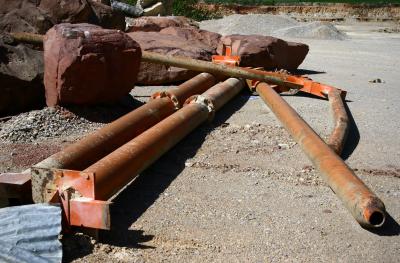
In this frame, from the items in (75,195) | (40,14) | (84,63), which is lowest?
(75,195)

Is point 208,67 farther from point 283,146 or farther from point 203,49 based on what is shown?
point 283,146

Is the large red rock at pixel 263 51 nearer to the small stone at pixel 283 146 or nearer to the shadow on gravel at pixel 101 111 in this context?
the shadow on gravel at pixel 101 111

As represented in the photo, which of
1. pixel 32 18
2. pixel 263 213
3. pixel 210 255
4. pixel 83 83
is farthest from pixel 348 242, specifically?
pixel 32 18

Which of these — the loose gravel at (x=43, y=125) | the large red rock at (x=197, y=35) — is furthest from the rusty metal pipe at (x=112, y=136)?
the large red rock at (x=197, y=35)

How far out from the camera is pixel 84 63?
482 centimetres

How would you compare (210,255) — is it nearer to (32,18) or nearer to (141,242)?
(141,242)

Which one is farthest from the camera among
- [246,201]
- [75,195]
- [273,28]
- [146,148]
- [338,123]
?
[273,28]

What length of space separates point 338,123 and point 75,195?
9.52ft

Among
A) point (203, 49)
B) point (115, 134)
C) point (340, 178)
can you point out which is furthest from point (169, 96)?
point (203, 49)

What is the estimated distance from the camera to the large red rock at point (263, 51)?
25.9 feet

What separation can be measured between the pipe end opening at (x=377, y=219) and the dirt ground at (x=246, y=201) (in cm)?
8

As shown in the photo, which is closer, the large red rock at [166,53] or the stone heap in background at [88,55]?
the stone heap in background at [88,55]

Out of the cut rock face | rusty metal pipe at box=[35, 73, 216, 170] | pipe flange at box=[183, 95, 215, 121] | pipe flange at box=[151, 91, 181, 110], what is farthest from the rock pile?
pipe flange at box=[183, 95, 215, 121]

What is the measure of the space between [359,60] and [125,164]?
29.3ft
